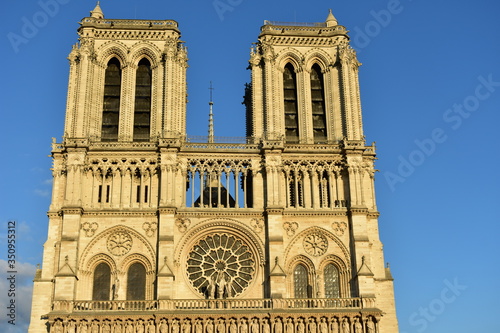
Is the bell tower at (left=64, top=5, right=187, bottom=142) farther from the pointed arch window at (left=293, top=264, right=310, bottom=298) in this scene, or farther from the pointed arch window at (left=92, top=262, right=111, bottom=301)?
the pointed arch window at (left=293, top=264, right=310, bottom=298)

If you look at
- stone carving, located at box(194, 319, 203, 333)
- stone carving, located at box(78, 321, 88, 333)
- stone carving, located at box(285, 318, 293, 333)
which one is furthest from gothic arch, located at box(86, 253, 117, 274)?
stone carving, located at box(285, 318, 293, 333)

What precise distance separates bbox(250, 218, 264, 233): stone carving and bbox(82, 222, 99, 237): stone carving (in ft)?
30.6

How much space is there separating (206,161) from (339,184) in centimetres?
848

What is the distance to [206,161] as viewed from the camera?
147ft

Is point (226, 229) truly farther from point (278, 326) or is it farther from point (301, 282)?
point (278, 326)

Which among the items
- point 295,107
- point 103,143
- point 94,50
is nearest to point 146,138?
point 103,143

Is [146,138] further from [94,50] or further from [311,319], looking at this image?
[311,319]

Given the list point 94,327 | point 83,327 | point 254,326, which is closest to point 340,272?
point 254,326

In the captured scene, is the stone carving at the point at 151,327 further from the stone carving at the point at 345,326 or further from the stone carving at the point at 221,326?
the stone carving at the point at 345,326

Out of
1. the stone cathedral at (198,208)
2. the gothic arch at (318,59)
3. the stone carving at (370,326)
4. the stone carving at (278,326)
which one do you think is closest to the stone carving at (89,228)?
the stone cathedral at (198,208)

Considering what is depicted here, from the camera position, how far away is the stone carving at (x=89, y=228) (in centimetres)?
4272

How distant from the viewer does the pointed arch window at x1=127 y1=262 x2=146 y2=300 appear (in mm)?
42000

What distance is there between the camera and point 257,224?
43719mm

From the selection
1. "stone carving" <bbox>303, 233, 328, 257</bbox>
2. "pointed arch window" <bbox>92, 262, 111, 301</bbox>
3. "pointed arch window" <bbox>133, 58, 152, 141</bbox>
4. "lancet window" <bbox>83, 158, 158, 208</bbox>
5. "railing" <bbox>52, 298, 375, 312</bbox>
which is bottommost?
"railing" <bbox>52, 298, 375, 312</bbox>
